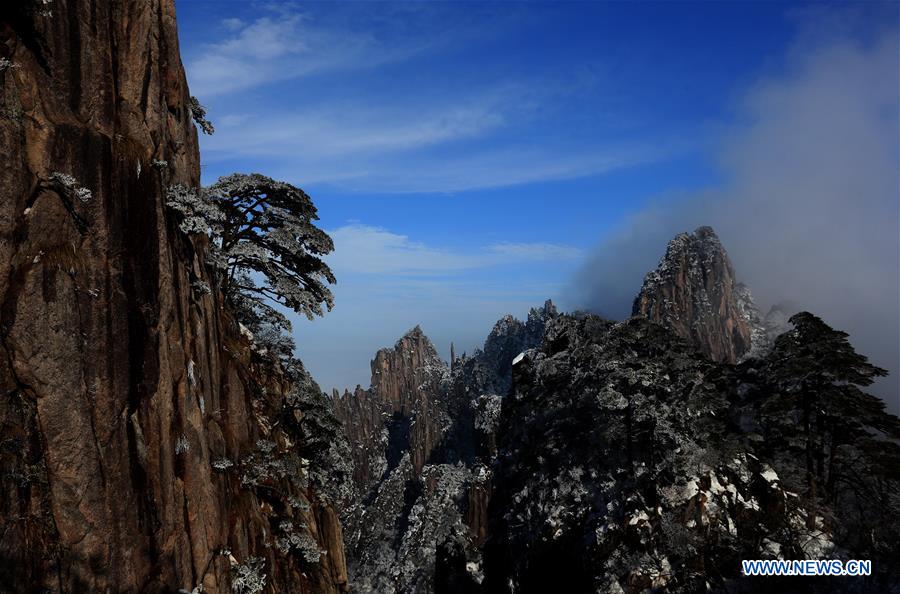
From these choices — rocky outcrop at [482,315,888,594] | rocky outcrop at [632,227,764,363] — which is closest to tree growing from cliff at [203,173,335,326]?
rocky outcrop at [482,315,888,594]

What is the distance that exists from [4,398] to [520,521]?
1096 inches

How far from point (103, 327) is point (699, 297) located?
4432 inches

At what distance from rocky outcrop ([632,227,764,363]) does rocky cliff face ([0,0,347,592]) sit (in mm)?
101721

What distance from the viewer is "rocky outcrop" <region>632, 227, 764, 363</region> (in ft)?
349

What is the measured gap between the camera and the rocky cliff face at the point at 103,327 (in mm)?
8789

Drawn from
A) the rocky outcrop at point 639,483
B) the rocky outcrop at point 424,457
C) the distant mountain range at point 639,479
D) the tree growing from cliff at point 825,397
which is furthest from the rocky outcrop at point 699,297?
the tree growing from cliff at point 825,397

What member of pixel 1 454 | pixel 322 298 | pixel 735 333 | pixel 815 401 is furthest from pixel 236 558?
pixel 735 333

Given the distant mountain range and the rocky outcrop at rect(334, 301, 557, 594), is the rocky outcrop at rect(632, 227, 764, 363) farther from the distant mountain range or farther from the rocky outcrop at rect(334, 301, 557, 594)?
the distant mountain range

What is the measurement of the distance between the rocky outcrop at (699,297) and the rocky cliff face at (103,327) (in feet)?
334

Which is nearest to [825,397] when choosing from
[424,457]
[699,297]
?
[699,297]

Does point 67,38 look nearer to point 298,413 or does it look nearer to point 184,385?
point 184,385

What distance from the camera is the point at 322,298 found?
800 inches

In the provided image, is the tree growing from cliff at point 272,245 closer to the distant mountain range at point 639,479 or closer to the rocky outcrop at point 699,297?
the distant mountain range at point 639,479

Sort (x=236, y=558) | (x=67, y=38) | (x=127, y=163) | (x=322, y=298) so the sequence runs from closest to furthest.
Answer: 1. (x=67, y=38)
2. (x=127, y=163)
3. (x=236, y=558)
4. (x=322, y=298)
